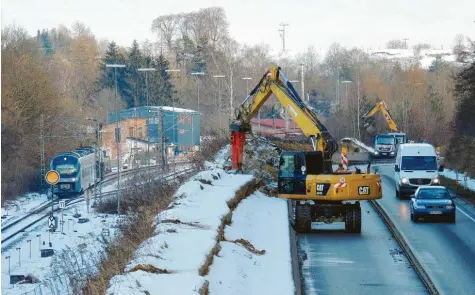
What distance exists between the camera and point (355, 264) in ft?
79.7

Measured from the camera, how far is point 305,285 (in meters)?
21.4

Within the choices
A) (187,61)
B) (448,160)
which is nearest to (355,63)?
(187,61)

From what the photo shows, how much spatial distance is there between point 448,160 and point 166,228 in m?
53.3

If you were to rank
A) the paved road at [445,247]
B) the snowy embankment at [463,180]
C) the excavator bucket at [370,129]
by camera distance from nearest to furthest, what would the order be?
the paved road at [445,247] < the snowy embankment at [463,180] < the excavator bucket at [370,129]

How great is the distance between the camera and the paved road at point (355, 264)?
2117cm

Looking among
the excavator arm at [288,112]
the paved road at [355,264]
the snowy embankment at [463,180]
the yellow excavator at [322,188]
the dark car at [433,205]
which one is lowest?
the snowy embankment at [463,180]

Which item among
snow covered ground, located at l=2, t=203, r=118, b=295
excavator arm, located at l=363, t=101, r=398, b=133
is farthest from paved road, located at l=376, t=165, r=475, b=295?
excavator arm, located at l=363, t=101, r=398, b=133

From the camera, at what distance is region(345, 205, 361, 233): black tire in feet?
96.9

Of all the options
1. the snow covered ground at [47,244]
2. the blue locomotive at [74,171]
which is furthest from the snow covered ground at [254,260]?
the blue locomotive at [74,171]

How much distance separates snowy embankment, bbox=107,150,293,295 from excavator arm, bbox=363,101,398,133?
6055cm

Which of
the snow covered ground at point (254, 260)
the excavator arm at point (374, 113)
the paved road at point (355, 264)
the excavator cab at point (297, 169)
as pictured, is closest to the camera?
the snow covered ground at point (254, 260)

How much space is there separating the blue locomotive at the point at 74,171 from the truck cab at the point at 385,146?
87.4ft

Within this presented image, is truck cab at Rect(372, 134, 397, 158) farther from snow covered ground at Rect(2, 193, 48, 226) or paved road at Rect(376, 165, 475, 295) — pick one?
paved road at Rect(376, 165, 475, 295)

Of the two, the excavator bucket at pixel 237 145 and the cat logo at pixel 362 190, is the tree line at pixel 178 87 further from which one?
the cat logo at pixel 362 190
